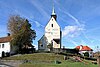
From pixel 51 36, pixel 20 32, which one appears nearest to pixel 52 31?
pixel 51 36

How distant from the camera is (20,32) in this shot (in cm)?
6962

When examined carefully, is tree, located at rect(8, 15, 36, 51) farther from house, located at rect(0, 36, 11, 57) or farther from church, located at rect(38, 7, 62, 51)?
church, located at rect(38, 7, 62, 51)

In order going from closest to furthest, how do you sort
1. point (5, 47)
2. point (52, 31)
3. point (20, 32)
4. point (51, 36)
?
point (20, 32) → point (5, 47) → point (51, 36) → point (52, 31)

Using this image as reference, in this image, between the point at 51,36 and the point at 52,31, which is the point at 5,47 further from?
the point at 52,31

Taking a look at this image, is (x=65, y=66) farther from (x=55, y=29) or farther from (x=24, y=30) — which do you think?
(x=55, y=29)

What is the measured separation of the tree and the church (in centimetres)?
1009

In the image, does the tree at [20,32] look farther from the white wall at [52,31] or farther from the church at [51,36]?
the white wall at [52,31]

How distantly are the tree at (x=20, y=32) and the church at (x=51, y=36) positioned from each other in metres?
10.1

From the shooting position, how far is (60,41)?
273 feet

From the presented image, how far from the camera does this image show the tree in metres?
69.6

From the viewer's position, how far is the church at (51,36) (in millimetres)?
81856

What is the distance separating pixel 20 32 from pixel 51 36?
17.0 metres

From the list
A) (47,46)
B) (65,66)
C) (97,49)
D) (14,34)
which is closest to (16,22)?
(14,34)

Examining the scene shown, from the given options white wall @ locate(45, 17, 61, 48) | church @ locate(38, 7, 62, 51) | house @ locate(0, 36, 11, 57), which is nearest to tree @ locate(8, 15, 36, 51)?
house @ locate(0, 36, 11, 57)
